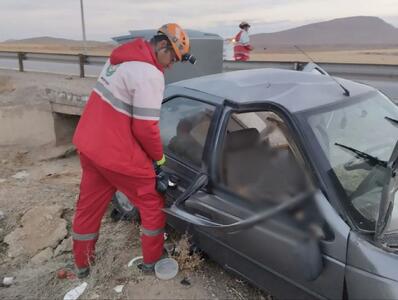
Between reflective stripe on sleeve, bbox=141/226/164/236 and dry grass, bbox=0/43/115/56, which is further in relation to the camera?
dry grass, bbox=0/43/115/56

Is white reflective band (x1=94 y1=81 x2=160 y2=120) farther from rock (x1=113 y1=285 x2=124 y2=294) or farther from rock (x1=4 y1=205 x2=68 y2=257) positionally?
rock (x1=4 y1=205 x2=68 y2=257)

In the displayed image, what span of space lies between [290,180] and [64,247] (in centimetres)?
289

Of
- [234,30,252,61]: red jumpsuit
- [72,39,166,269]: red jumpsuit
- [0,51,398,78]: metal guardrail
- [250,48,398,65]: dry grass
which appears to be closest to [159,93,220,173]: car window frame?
[72,39,166,269]: red jumpsuit

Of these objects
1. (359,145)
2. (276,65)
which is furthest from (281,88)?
(276,65)

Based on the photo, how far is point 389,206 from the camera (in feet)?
7.27

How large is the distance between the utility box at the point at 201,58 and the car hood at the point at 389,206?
4429 mm

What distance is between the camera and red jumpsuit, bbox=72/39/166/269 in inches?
112

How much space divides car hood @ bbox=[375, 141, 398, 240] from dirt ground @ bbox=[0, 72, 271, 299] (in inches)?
41.7

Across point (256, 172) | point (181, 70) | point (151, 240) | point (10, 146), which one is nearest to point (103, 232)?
point (151, 240)

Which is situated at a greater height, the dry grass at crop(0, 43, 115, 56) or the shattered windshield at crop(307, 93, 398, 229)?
the shattered windshield at crop(307, 93, 398, 229)

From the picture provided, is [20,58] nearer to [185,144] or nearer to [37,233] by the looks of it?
[37,233]

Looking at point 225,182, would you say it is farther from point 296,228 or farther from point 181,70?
point 181,70

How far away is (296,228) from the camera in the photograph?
1.70 metres

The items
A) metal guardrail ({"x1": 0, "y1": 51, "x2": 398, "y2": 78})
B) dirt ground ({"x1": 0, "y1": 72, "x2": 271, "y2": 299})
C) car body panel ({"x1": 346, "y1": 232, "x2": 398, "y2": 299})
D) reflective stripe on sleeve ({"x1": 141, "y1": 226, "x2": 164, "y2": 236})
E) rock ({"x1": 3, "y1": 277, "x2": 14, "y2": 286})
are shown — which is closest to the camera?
car body panel ({"x1": 346, "y1": 232, "x2": 398, "y2": 299})
